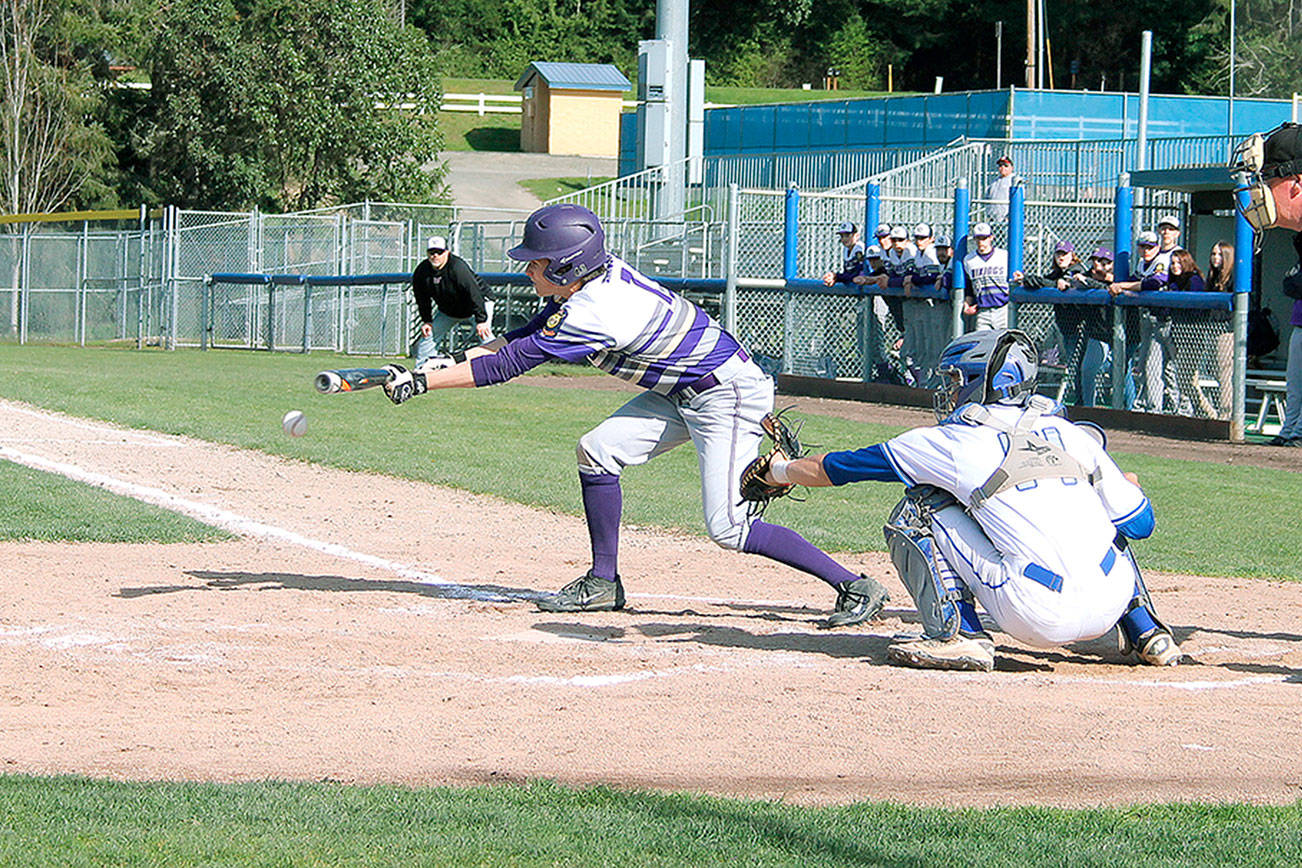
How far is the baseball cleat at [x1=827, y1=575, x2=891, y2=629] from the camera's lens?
6969 mm

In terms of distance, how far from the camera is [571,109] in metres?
61.7

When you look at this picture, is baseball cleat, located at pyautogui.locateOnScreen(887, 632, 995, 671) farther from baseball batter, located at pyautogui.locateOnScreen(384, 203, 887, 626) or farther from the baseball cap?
the baseball cap

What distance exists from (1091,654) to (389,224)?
25258mm

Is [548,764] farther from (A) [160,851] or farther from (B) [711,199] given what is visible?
(B) [711,199]

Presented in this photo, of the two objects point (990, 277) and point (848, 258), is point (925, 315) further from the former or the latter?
point (848, 258)

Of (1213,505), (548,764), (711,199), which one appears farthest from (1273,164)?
(711,199)

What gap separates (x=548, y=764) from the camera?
477cm

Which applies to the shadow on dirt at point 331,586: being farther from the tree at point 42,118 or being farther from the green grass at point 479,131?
the green grass at point 479,131

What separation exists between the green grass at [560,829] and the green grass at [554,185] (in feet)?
154

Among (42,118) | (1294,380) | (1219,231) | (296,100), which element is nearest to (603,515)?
(1294,380)

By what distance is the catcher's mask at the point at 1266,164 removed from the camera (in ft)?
19.8

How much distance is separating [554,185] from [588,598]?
47314 mm

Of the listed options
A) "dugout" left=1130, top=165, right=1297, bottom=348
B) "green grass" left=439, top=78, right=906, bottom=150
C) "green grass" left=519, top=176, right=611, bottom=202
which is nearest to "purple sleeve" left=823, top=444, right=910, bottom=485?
"dugout" left=1130, top=165, right=1297, bottom=348

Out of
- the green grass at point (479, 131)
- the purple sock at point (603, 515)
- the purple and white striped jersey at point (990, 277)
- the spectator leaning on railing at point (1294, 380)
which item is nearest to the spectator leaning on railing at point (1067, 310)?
the purple and white striped jersey at point (990, 277)
